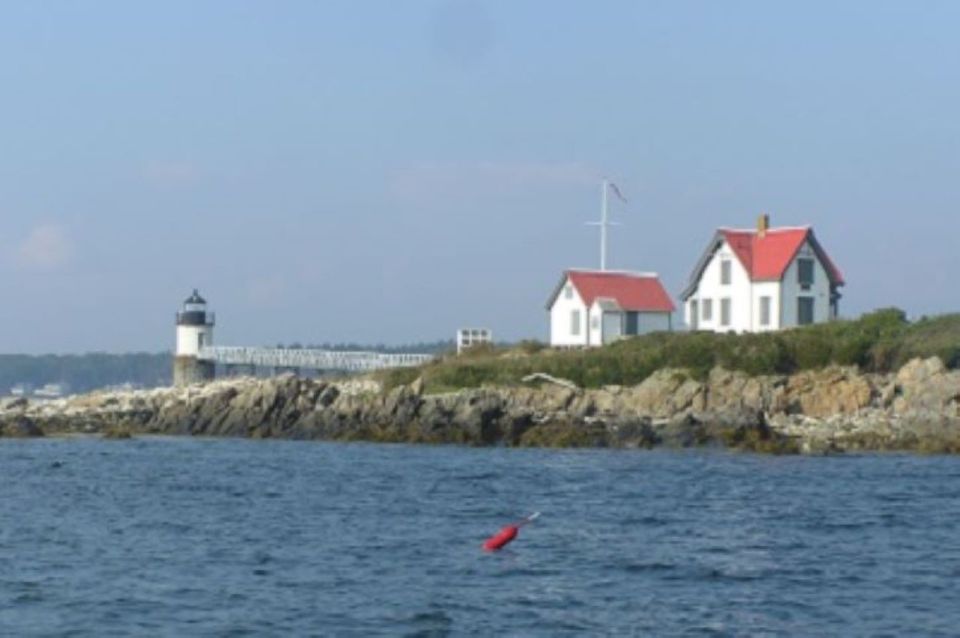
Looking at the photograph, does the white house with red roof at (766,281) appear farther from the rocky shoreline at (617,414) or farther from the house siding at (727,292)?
the rocky shoreline at (617,414)

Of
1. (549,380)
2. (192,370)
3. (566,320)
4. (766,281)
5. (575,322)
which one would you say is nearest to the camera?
(549,380)

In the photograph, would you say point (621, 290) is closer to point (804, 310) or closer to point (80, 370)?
point (804, 310)

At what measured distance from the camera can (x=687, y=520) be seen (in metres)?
32.9

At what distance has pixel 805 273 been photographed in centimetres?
6706

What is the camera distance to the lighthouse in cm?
8750

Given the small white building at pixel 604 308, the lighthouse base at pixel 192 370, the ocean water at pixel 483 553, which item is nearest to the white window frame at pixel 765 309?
the small white building at pixel 604 308

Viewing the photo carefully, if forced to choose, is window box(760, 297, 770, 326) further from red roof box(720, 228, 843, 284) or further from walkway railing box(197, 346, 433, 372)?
walkway railing box(197, 346, 433, 372)

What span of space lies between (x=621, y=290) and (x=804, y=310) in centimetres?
860

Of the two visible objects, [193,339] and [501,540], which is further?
[193,339]

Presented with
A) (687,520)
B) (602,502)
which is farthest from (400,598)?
(602,502)

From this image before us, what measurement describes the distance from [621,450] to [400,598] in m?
28.4

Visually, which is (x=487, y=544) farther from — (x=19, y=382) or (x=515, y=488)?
(x=19, y=382)

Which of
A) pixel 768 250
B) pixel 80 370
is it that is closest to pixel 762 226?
pixel 768 250

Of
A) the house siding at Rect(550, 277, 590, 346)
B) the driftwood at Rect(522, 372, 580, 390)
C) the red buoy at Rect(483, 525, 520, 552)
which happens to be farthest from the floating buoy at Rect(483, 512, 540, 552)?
the house siding at Rect(550, 277, 590, 346)
